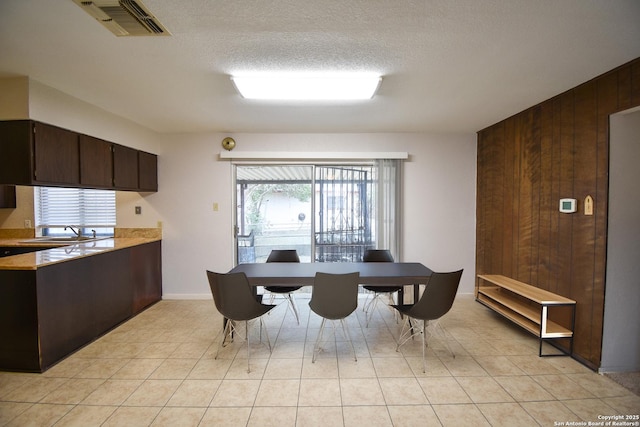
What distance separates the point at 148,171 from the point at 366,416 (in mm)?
4184

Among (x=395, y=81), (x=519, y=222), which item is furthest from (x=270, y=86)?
(x=519, y=222)

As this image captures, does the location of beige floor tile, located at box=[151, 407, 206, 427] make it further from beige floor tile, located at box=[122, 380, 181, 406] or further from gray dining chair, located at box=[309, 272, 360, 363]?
gray dining chair, located at box=[309, 272, 360, 363]

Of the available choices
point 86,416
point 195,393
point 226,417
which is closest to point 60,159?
point 86,416

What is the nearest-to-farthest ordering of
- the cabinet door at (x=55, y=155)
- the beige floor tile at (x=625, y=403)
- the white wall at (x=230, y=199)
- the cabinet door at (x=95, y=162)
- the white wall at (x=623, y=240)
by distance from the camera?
the beige floor tile at (x=625, y=403) < the white wall at (x=623, y=240) < the cabinet door at (x=55, y=155) < the cabinet door at (x=95, y=162) < the white wall at (x=230, y=199)

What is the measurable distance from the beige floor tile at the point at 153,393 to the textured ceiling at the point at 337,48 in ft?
8.63

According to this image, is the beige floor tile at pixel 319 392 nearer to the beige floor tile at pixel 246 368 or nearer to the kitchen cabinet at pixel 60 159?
the beige floor tile at pixel 246 368

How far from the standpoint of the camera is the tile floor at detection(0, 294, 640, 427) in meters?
1.96

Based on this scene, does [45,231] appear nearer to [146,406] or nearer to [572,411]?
[146,406]

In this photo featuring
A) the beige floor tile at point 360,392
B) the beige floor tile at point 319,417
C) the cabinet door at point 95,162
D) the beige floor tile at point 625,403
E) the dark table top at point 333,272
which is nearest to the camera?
the beige floor tile at point 319,417

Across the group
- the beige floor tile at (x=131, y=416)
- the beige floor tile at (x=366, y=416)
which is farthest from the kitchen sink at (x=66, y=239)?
the beige floor tile at (x=366, y=416)

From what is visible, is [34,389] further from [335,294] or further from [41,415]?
[335,294]

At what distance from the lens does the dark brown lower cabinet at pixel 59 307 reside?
241 centimetres

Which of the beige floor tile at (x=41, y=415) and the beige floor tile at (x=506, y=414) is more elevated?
the beige floor tile at (x=506, y=414)

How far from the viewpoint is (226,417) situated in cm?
195
